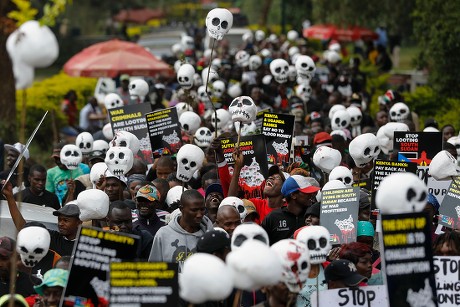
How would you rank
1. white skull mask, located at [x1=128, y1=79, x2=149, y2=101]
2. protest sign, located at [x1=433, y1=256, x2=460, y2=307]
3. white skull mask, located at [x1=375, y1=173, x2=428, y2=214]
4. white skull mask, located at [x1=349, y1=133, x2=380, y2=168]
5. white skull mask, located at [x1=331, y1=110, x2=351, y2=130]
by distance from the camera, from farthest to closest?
white skull mask, located at [x1=128, y1=79, x2=149, y2=101] → white skull mask, located at [x1=331, y1=110, x2=351, y2=130] → white skull mask, located at [x1=349, y1=133, x2=380, y2=168] → protest sign, located at [x1=433, y1=256, x2=460, y2=307] → white skull mask, located at [x1=375, y1=173, x2=428, y2=214]

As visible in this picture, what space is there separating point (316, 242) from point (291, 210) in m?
2.39

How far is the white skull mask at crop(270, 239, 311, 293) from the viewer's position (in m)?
7.20

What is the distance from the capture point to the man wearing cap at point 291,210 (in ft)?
33.6

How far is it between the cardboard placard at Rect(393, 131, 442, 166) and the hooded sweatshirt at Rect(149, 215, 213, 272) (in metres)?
3.91

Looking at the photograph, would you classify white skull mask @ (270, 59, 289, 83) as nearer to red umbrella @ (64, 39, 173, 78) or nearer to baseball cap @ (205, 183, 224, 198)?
red umbrella @ (64, 39, 173, 78)

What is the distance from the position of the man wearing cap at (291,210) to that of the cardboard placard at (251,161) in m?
1.22

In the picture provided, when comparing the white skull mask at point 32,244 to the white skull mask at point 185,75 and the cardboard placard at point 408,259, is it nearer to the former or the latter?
the cardboard placard at point 408,259

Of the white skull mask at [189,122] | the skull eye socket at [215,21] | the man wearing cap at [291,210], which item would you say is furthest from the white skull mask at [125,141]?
the man wearing cap at [291,210]

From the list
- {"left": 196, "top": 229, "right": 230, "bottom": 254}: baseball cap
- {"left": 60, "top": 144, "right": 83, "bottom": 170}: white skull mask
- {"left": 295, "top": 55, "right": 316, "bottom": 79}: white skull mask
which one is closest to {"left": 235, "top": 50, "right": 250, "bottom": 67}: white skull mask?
{"left": 295, "top": 55, "right": 316, "bottom": 79}: white skull mask

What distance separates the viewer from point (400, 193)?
6887 mm

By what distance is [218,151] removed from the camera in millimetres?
11945

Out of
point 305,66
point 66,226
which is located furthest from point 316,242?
point 305,66

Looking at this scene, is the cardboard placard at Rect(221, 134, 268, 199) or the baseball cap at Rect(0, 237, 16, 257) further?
the cardboard placard at Rect(221, 134, 268, 199)

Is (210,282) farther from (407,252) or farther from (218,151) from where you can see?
(218,151)
